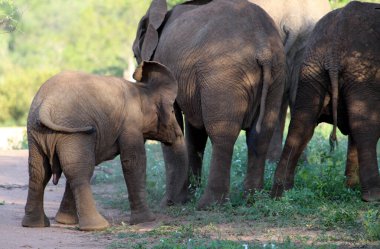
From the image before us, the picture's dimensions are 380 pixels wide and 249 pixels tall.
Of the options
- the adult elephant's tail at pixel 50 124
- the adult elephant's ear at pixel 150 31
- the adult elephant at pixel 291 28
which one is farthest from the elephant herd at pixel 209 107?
the adult elephant at pixel 291 28

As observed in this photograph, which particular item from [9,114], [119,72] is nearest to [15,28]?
[9,114]

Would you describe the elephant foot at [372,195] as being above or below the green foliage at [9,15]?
below

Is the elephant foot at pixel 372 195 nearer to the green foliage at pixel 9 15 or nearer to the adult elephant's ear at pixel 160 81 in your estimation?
the adult elephant's ear at pixel 160 81

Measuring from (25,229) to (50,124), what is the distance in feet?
3.63

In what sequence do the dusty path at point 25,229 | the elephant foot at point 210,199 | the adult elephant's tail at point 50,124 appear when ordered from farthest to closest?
1. the elephant foot at point 210,199
2. the adult elephant's tail at point 50,124
3. the dusty path at point 25,229

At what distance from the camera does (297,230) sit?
321 inches

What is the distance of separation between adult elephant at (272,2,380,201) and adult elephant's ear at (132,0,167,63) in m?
2.21

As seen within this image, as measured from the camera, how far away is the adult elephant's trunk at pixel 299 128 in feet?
30.9

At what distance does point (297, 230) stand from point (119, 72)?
38.2 meters

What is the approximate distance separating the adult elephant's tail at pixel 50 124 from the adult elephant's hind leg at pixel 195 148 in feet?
8.05

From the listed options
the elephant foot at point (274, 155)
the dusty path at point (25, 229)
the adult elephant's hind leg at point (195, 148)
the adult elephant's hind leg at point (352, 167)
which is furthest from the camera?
the elephant foot at point (274, 155)

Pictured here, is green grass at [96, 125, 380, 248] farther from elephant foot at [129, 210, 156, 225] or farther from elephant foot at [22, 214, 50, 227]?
elephant foot at [22, 214, 50, 227]

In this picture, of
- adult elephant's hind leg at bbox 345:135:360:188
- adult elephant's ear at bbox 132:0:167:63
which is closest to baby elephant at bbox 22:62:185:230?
adult elephant's ear at bbox 132:0:167:63

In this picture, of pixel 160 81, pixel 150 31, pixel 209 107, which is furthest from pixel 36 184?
pixel 150 31
